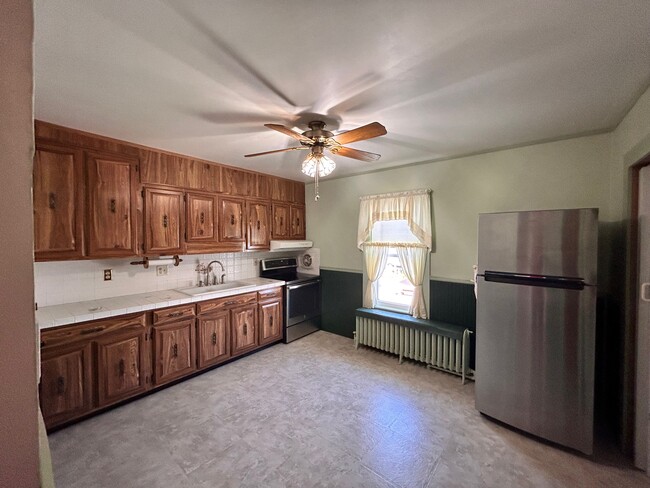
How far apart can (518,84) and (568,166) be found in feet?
4.56

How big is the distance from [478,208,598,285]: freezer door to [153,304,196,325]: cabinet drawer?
290 cm

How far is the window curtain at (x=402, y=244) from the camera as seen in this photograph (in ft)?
10.8

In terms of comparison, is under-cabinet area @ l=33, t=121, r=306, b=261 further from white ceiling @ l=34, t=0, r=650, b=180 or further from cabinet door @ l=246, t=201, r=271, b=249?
white ceiling @ l=34, t=0, r=650, b=180

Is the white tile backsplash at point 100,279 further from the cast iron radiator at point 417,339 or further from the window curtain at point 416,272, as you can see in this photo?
the window curtain at point 416,272

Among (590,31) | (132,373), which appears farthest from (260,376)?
(590,31)

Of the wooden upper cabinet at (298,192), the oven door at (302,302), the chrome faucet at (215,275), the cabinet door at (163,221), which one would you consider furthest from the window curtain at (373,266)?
the cabinet door at (163,221)

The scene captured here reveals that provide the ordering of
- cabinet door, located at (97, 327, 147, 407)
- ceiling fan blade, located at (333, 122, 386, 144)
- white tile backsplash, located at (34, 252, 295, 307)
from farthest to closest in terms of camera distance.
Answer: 1. white tile backsplash, located at (34, 252, 295, 307)
2. cabinet door, located at (97, 327, 147, 407)
3. ceiling fan blade, located at (333, 122, 386, 144)

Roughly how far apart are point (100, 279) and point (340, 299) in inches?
116

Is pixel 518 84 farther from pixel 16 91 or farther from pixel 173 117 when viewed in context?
pixel 173 117

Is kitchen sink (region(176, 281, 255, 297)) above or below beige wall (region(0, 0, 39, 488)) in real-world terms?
below

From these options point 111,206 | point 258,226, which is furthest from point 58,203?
point 258,226

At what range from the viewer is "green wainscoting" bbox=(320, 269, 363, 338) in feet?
13.1

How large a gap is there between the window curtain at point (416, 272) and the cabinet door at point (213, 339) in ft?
7.54

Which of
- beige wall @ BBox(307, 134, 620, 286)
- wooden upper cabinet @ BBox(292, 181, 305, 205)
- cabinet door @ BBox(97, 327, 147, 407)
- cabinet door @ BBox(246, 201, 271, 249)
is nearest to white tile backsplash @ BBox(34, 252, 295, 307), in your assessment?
cabinet door @ BBox(246, 201, 271, 249)
